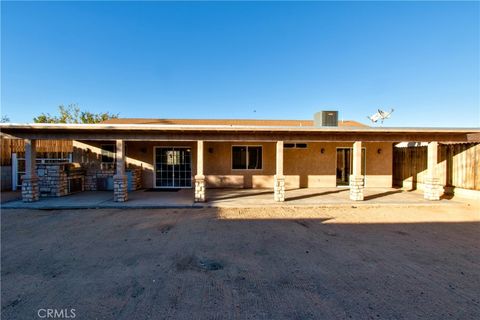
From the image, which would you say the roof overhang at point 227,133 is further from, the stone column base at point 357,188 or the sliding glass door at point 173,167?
the sliding glass door at point 173,167

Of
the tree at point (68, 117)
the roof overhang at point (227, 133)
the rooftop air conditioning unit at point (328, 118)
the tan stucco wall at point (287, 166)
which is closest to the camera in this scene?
the roof overhang at point (227, 133)

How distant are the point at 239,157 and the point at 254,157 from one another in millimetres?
788

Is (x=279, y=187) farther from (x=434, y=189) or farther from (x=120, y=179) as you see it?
(x=434, y=189)

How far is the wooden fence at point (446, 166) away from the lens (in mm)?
8930

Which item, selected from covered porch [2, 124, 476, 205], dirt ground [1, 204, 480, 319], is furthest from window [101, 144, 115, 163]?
dirt ground [1, 204, 480, 319]

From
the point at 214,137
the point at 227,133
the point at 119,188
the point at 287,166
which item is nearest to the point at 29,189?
the point at 119,188

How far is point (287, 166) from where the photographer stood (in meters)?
11.6

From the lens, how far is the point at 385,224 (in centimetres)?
589

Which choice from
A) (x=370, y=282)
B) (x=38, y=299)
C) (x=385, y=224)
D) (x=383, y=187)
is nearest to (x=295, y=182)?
(x=383, y=187)

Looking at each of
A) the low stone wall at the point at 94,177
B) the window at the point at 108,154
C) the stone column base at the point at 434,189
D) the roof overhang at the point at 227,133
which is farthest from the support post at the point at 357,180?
the window at the point at 108,154

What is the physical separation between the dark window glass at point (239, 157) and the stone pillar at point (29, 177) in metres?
8.05

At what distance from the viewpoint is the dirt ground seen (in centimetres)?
262

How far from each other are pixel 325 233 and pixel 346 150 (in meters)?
7.74

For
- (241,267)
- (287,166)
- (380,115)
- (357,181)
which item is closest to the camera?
(241,267)
